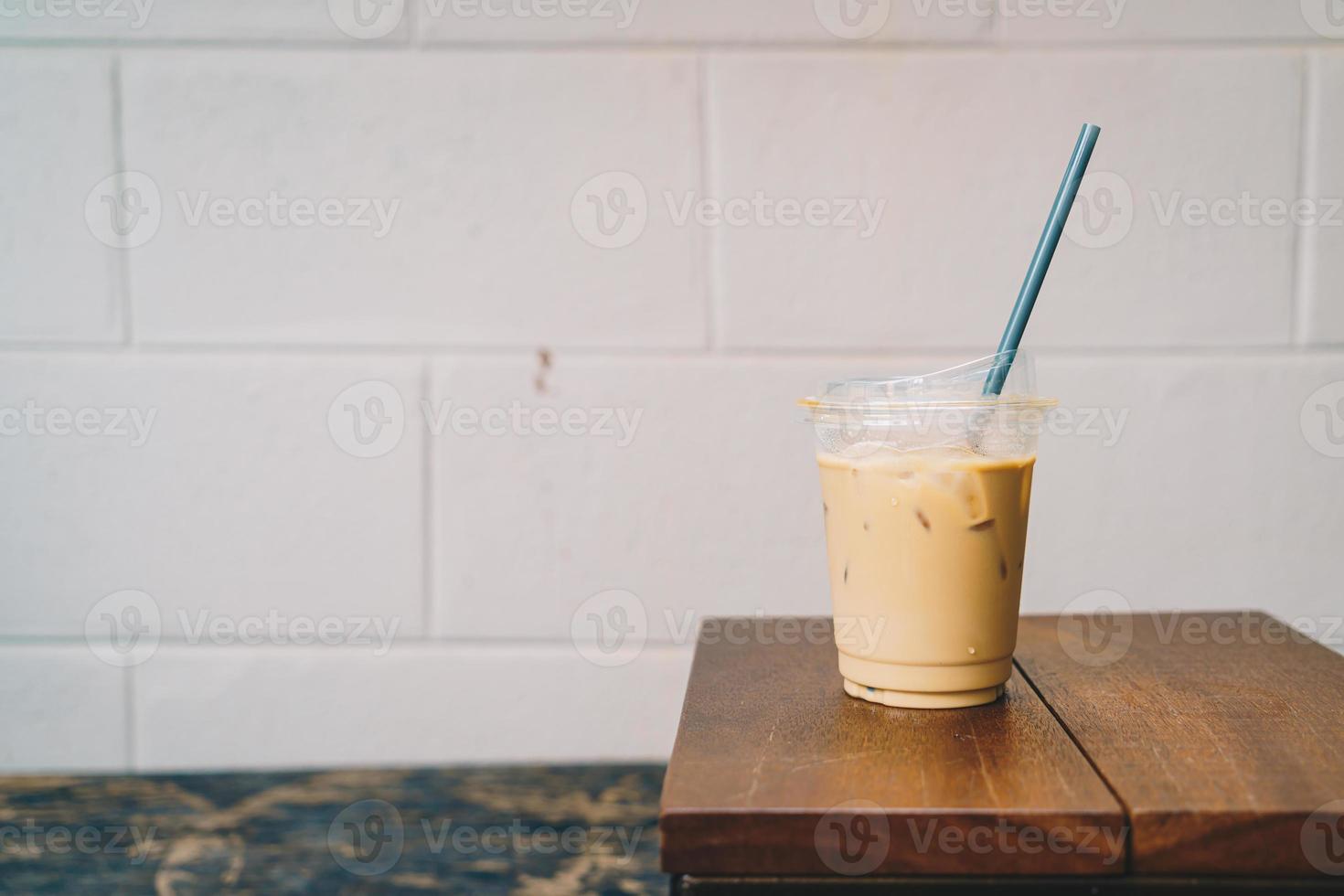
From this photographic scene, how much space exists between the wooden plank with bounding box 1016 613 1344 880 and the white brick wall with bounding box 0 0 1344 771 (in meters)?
0.42

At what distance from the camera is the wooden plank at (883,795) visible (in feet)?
1.77

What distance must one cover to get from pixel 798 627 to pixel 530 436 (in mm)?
484

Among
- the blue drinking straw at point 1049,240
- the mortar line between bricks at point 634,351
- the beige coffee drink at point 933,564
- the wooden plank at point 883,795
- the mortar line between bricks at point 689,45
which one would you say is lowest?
the wooden plank at point 883,795

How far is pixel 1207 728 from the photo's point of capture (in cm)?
66

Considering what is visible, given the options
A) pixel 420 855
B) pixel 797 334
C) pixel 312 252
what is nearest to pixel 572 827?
pixel 420 855

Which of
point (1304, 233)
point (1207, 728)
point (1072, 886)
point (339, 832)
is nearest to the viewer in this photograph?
point (1072, 886)

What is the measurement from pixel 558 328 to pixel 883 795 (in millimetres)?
862

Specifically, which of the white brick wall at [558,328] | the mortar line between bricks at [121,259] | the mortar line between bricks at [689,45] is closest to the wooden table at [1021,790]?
the white brick wall at [558,328]

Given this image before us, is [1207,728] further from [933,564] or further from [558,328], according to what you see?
[558,328]

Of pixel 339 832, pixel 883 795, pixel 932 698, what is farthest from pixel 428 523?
pixel 883 795

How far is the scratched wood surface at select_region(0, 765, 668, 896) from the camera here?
96 centimetres

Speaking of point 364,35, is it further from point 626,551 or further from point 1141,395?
point 1141,395

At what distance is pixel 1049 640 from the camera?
0.91 meters

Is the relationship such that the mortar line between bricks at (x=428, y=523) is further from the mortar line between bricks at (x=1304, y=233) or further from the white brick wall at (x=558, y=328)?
the mortar line between bricks at (x=1304, y=233)
